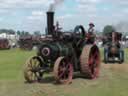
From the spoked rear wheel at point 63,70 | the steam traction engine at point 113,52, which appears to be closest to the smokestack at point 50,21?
the spoked rear wheel at point 63,70

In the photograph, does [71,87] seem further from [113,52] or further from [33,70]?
[113,52]

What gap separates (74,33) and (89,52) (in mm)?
811

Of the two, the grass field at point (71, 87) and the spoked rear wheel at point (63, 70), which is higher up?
the spoked rear wheel at point (63, 70)

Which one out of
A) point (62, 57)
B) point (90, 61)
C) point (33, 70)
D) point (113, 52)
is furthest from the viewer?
point (113, 52)

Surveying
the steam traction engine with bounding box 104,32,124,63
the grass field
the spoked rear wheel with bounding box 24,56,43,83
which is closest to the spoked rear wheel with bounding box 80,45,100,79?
the grass field

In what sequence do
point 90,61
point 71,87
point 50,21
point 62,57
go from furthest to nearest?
point 90,61
point 50,21
point 62,57
point 71,87

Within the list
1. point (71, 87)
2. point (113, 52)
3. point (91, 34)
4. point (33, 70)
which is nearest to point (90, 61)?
point (91, 34)

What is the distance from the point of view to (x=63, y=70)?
12.6 m

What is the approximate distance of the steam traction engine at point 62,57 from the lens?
1263 cm

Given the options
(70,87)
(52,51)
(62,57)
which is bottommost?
(70,87)

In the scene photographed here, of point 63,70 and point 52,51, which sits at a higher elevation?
point 52,51

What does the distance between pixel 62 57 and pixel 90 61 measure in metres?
1.96

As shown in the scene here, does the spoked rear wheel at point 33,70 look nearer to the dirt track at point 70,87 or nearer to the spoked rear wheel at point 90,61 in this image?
the dirt track at point 70,87

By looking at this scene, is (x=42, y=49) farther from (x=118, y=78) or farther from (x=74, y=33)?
(x=118, y=78)
